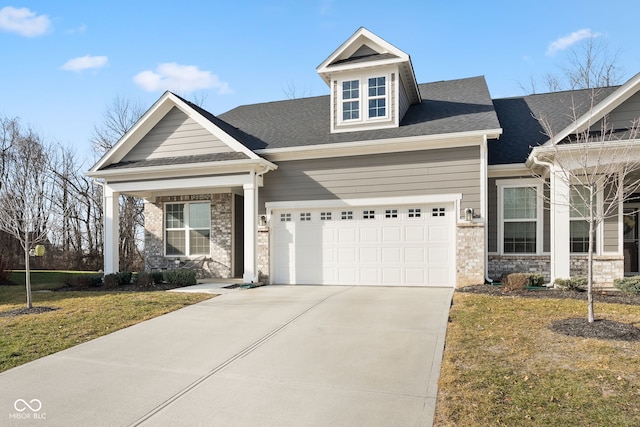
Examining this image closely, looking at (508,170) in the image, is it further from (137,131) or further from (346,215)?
(137,131)

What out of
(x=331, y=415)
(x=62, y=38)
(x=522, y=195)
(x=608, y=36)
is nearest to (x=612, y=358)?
(x=331, y=415)

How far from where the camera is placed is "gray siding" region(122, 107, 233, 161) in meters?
12.5

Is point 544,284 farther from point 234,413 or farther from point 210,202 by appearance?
point 210,202

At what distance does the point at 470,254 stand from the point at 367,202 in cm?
308

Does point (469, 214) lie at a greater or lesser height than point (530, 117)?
lesser

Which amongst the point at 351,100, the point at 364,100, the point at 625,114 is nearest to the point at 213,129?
the point at 351,100

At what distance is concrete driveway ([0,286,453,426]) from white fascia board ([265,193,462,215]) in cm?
394

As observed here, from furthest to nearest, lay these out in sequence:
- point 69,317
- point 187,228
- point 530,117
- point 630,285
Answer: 1. point 187,228
2. point 530,117
3. point 630,285
4. point 69,317

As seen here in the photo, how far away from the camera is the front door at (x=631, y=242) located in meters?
12.3

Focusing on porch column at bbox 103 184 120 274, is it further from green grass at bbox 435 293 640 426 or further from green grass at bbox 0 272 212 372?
green grass at bbox 435 293 640 426

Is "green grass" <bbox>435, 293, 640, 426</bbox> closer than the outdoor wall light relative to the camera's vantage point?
Yes

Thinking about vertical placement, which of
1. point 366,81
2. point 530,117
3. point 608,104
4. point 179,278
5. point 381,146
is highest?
point 366,81

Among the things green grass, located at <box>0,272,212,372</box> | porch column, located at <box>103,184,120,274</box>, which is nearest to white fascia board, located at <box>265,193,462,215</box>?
green grass, located at <box>0,272,212,372</box>

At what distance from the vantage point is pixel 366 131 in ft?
39.7
